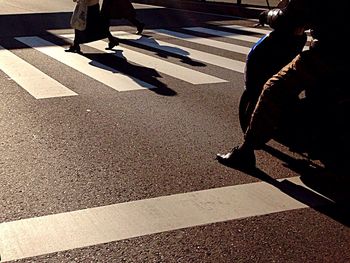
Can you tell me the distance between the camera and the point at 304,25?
16.2 feet

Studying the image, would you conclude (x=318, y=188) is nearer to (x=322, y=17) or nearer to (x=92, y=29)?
(x=322, y=17)

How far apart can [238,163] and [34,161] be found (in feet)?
5.33

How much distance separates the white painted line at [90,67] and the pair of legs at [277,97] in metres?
3.18

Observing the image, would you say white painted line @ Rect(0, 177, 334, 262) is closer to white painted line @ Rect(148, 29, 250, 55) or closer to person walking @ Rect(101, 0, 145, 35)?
white painted line @ Rect(148, 29, 250, 55)

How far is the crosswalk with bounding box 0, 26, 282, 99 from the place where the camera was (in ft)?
28.0

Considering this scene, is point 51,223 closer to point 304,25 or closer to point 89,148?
point 89,148

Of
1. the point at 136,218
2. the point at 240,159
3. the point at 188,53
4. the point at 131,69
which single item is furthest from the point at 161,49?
the point at 136,218

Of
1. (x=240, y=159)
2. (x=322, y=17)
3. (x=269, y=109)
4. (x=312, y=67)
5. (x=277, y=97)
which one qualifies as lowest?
(x=240, y=159)

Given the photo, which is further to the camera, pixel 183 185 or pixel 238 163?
pixel 238 163

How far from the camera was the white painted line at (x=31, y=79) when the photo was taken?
314 inches

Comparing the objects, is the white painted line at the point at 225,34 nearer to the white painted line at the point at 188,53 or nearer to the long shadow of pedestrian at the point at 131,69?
the white painted line at the point at 188,53

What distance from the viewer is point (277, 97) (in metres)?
5.09

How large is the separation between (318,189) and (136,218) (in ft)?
4.82

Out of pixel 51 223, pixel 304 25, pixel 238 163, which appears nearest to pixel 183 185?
pixel 238 163
